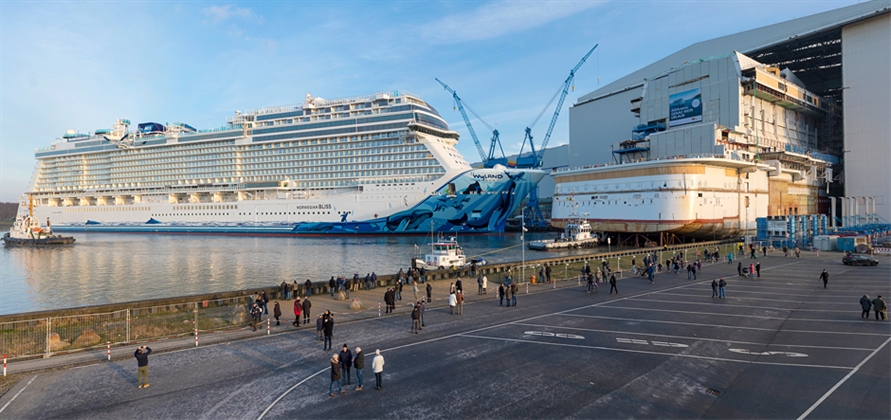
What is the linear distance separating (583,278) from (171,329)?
21235 mm

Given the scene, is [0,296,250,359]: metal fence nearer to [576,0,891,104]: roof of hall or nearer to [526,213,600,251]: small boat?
[526,213,600,251]: small boat

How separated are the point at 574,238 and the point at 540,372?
46.7m

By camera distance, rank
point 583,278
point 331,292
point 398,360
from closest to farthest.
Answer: point 398,360, point 331,292, point 583,278

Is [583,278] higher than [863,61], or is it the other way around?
[863,61]

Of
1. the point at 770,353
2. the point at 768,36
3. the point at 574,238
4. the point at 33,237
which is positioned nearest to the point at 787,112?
the point at 768,36

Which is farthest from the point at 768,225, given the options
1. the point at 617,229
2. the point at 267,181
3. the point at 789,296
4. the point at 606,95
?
the point at 267,181

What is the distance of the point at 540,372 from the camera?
10836mm

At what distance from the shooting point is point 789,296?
20.2 meters

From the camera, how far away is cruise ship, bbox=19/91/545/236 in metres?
56.6

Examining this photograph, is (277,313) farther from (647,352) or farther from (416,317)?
(647,352)

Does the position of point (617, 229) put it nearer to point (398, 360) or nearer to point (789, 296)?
point (789, 296)

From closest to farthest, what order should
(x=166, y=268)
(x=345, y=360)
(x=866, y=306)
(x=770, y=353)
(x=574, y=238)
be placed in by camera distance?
(x=345, y=360) < (x=770, y=353) < (x=866, y=306) < (x=166, y=268) < (x=574, y=238)

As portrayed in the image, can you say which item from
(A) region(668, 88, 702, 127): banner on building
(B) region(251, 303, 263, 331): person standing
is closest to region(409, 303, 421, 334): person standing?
(B) region(251, 303, 263, 331): person standing

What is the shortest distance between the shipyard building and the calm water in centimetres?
2934
